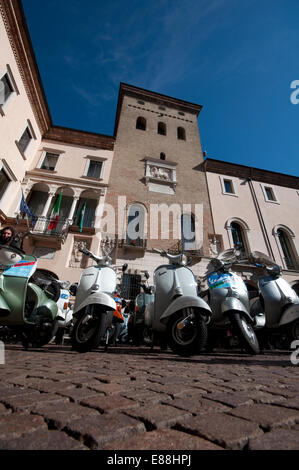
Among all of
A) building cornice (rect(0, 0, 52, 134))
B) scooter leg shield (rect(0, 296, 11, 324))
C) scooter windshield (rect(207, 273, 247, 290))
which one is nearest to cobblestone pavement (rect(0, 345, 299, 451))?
scooter leg shield (rect(0, 296, 11, 324))

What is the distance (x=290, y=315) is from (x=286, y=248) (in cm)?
1336

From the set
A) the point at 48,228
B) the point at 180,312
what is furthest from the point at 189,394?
the point at 48,228

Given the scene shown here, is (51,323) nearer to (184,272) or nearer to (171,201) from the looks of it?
(184,272)

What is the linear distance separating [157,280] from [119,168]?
515 inches

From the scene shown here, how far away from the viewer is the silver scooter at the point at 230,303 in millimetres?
3074

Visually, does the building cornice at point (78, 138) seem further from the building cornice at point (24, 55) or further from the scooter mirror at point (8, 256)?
the scooter mirror at point (8, 256)

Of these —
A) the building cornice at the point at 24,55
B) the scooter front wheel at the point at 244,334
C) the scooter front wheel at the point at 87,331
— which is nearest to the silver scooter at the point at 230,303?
the scooter front wheel at the point at 244,334

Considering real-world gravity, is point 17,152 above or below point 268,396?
above

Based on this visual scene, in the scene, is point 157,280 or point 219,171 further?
point 219,171

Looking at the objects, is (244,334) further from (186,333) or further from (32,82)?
(32,82)

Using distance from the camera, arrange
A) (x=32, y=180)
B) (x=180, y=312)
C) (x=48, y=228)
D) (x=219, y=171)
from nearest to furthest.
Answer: (x=180, y=312) < (x=48, y=228) < (x=32, y=180) < (x=219, y=171)

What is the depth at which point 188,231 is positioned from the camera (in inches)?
557

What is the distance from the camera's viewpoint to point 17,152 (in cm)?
1270
